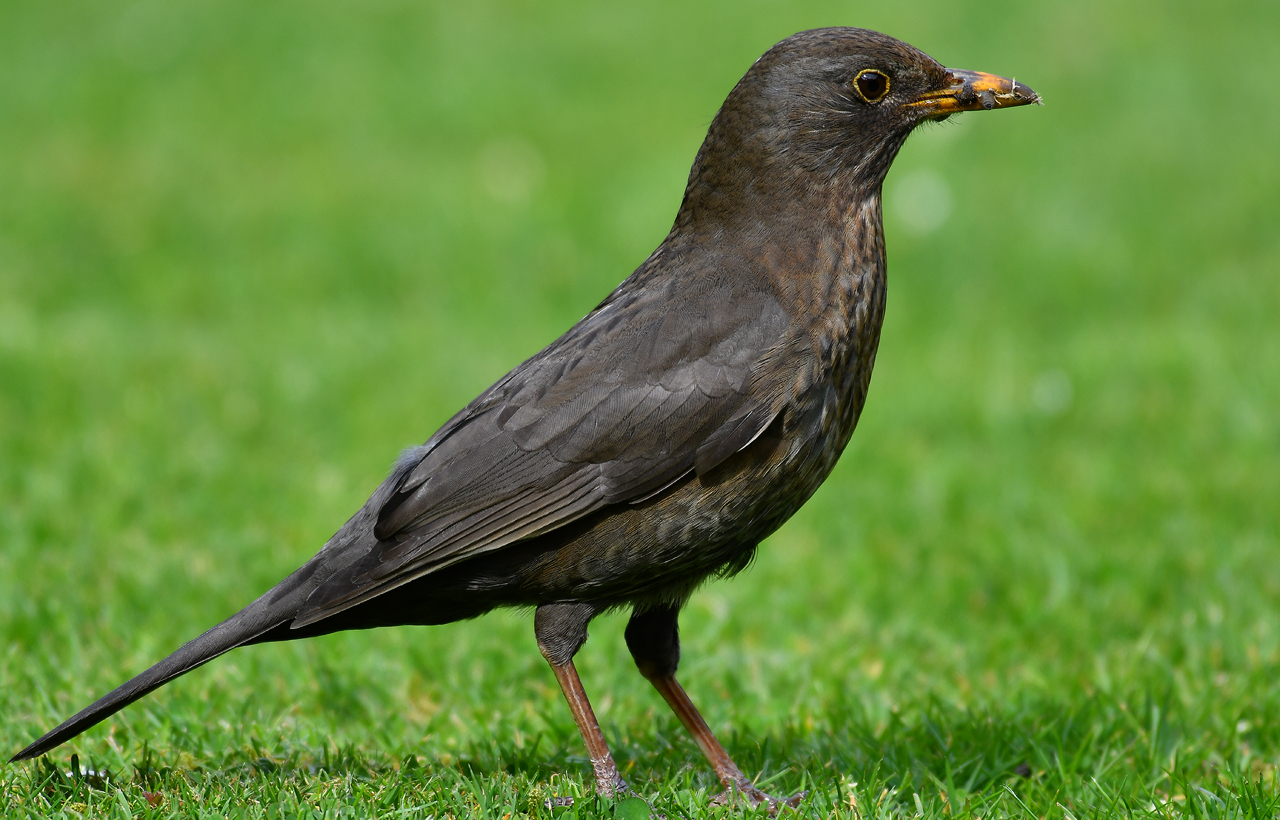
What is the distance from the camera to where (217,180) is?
1056cm

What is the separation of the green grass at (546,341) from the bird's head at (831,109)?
1602 millimetres

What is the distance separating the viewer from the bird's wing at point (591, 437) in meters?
3.64

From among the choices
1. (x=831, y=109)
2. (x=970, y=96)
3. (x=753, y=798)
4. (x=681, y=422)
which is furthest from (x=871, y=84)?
(x=753, y=798)

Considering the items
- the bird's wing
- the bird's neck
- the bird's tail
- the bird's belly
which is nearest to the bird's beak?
the bird's neck

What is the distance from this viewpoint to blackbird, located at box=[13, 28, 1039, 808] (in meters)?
3.64

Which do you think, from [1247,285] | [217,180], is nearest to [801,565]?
[1247,285]

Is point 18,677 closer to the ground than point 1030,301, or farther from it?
farther from it

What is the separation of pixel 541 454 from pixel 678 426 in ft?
1.20

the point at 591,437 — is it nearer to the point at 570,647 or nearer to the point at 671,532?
the point at 671,532

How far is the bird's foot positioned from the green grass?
0.24ft

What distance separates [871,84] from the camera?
3939 millimetres

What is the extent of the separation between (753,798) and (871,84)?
1.95m

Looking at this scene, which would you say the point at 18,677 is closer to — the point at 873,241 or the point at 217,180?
the point at 873,241

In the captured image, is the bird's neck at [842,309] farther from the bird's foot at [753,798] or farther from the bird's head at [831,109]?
the bird's foot at [753,798]
